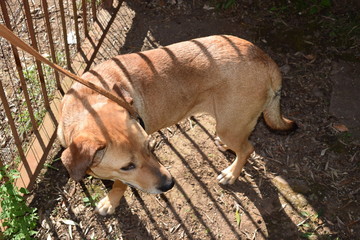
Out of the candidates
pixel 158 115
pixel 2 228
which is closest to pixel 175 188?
pixel 158 115

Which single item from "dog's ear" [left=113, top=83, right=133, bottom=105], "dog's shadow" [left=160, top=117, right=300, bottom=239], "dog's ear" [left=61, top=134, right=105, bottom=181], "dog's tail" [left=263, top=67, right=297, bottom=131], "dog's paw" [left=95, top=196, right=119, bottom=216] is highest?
"dog's ear" [left=113, top=83, right=133, bottom=105]

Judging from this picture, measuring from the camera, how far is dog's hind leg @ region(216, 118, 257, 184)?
4301 mm

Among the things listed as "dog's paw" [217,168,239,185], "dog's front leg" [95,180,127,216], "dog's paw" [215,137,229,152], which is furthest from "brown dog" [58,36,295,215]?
"dog's paw" [215,137,229,152]

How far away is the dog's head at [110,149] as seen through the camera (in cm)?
326

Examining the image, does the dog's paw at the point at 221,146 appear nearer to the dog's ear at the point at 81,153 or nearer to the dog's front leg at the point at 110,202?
the dog's front leg at the point at 110,202

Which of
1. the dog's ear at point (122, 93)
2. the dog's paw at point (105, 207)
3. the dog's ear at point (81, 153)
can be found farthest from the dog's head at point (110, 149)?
the dog's paw at point (105, 207)

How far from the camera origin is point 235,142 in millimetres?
4469

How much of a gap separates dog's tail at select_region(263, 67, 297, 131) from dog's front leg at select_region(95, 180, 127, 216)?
6.06ft

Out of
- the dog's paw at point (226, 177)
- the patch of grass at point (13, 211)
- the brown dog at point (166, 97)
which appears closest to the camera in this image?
the brown dog at point (166, 97)

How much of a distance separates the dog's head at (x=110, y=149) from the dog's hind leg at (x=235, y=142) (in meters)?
0.96

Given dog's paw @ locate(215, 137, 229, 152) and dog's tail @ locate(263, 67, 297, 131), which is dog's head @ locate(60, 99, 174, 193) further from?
dog's paw @ locate(215, 137, 229, 152)

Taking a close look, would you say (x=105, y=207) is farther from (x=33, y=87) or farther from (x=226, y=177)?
(x=33, y=87)

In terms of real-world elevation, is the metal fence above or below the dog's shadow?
above

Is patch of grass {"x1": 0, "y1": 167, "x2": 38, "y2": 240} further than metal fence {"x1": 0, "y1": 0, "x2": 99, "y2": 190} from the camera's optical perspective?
No
